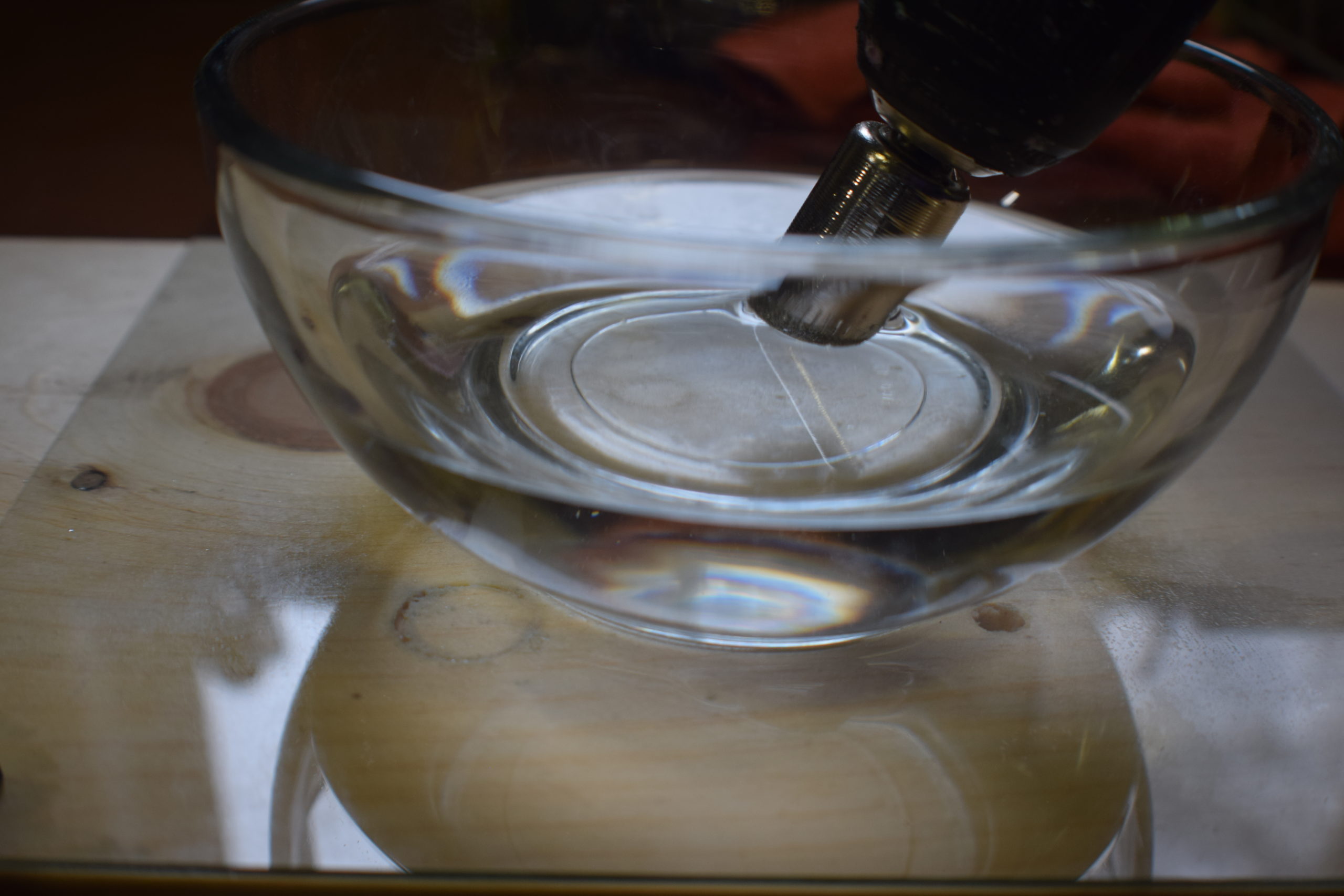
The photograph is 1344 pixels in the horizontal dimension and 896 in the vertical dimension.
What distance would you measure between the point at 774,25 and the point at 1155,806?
0.29m

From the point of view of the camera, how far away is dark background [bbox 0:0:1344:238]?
1.08m

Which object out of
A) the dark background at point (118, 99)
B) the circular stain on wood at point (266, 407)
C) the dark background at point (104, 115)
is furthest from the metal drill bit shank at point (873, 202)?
the dark background at point (118, 99)

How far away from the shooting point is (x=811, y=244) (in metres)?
0.22

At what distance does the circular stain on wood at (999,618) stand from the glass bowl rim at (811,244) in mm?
120

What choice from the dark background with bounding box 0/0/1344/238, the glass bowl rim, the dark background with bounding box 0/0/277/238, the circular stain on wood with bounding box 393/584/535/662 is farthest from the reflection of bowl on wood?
the dark background with bounding box 0/0/1344/238

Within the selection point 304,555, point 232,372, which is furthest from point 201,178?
point 304,555

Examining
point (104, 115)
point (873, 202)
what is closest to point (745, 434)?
point (873, 202)

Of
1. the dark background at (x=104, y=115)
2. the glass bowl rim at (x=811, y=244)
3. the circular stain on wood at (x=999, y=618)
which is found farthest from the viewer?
the dark background at (x=104, y=115)

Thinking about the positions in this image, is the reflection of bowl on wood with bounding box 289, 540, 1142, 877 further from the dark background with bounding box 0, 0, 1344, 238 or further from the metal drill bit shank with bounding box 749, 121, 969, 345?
the dark background with bounding box 0, 0, 1344, 238

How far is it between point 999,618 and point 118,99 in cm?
133

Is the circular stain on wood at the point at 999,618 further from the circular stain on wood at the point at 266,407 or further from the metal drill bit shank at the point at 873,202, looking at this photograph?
the circular stain on wood at the point at 266,407

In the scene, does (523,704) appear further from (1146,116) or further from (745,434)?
(1146,116)

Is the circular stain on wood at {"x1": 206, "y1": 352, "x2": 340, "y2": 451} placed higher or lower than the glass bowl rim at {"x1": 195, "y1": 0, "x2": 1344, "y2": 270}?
lower

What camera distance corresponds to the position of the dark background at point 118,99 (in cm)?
108
